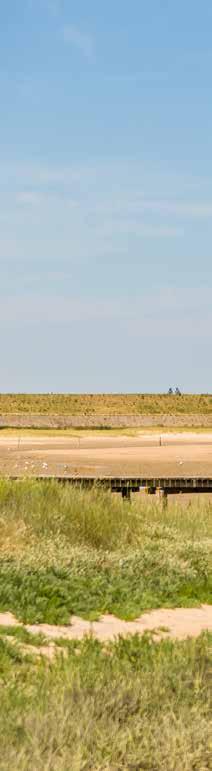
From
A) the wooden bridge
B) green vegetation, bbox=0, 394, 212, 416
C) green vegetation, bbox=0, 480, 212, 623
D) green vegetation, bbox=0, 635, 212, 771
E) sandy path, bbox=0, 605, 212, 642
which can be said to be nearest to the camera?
green vegetation, bbox=0, 635, 212, 771

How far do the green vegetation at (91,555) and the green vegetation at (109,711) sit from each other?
2778 mm

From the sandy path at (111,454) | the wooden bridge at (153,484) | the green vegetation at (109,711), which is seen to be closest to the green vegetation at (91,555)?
the green vegetation at (109,711)

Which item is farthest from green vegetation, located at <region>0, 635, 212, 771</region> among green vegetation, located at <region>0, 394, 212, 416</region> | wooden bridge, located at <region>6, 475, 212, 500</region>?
green vegetation, located at <region>0, 394, 212, 416</region>

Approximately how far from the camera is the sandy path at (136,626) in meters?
11.3

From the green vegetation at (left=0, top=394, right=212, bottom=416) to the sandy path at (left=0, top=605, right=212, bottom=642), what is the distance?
89540 mm

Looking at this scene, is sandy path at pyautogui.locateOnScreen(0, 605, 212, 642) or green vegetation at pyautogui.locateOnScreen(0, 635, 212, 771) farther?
sandy path at pyautogui.locateOnScreen(0, 605, 212, 642)

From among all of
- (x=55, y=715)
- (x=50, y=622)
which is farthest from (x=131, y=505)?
(x=55, y=715)

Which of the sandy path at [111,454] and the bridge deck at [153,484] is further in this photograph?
the sandy path at [111,454]

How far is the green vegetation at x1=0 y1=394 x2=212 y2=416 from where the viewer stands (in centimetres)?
10997

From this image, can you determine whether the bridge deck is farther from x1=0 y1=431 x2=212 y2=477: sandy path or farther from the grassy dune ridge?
x1=0 y1=431 x2=212 y2=477: sandy path

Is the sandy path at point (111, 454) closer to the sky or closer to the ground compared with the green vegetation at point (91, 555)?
closer to the sky

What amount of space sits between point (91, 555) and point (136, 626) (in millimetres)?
3406

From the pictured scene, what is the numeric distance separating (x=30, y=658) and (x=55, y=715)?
2.46m

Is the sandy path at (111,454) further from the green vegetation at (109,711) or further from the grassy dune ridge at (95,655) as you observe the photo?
the green vegetation at (109,711)
